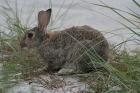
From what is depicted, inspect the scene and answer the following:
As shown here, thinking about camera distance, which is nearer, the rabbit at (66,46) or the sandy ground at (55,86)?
the sandy ground at (55,86)

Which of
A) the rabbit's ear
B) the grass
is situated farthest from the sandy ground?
the rabbit's ear

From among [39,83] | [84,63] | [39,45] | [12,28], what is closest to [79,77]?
[84,63]

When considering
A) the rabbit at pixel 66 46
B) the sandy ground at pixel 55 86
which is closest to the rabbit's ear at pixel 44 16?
the rabbit at pixel 66 46

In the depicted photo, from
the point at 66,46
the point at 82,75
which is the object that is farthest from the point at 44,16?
the point at 82,75

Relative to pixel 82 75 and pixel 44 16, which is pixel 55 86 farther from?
pixel 44 16

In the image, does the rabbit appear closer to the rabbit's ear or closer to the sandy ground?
the rabbit's ear

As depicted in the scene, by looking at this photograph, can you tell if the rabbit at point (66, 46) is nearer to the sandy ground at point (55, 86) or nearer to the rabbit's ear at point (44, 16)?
the rabbit's ear at point (44, 16)

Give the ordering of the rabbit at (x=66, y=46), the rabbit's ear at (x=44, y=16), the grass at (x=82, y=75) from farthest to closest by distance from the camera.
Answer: the rabbit's ear at (x=44, y=16), the rabbit at (x=66, y=46), the grass at (x=82, y=75)
